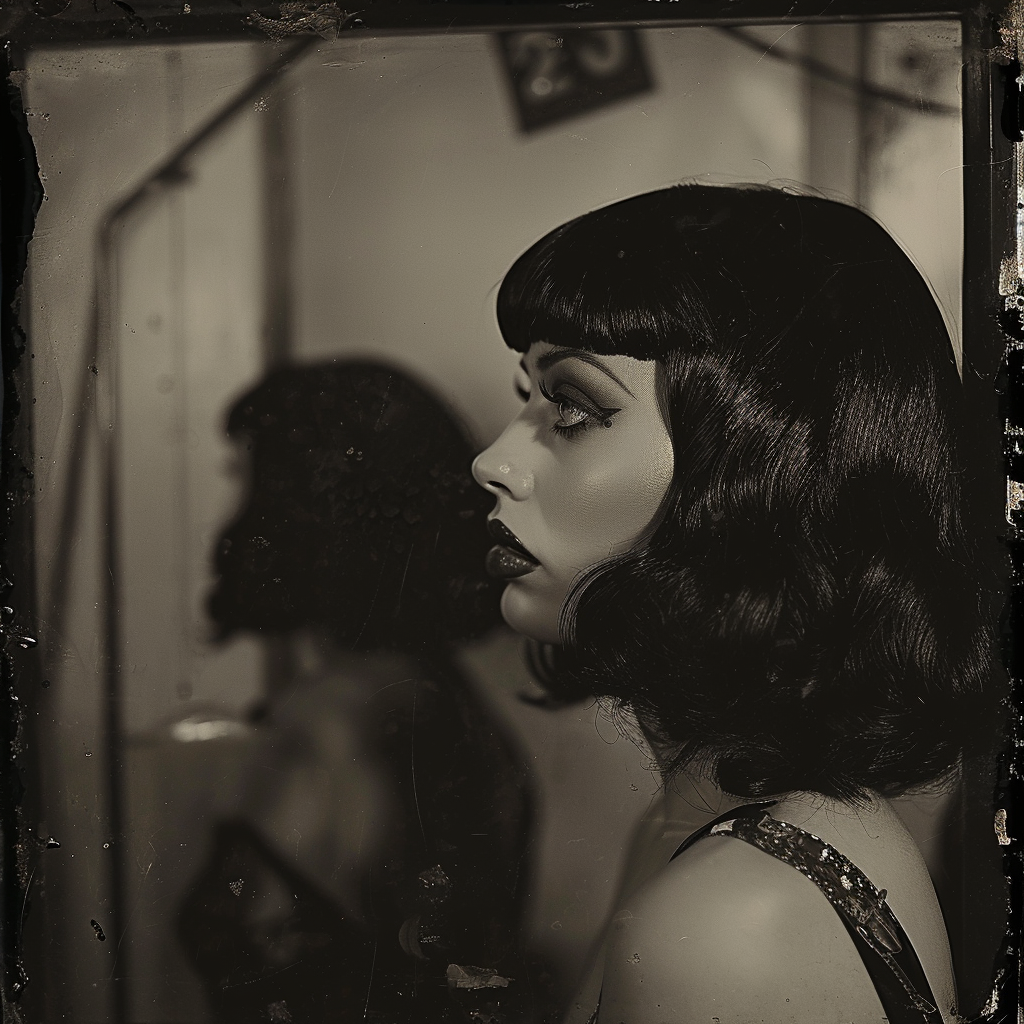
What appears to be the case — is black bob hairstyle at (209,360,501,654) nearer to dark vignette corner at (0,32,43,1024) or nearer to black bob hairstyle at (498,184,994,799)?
black bob hairstyle at (498,184,994,799)

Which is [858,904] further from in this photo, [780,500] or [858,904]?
[780,500]

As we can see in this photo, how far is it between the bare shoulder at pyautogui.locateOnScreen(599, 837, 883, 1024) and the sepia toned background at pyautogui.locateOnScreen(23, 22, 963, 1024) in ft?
0.34

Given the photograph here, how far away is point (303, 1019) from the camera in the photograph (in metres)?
1.14

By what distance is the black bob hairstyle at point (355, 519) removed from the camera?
1.13m

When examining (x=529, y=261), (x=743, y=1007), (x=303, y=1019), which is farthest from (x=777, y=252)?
(x=303, y=1019)

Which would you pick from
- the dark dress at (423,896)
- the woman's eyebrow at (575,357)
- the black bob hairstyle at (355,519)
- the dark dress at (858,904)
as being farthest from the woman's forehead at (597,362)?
the dark dress at (858,904)

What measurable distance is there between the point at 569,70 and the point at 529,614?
72 cm

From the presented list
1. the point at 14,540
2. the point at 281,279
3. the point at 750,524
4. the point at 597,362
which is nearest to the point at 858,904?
the point at 750,524

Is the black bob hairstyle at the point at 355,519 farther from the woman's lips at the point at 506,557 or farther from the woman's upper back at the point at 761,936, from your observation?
the woman's upper back at the point at 761,936

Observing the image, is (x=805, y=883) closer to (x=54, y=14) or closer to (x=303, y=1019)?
(x=303, y=1019)

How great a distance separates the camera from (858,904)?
1.01 m

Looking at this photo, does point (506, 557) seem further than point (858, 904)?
Yes

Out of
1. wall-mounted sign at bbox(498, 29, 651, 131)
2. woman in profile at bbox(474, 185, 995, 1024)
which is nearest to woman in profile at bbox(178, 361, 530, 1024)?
woman in profile at bbox(474, 185, 995, 1024)

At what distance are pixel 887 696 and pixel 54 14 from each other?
145 centimetres
